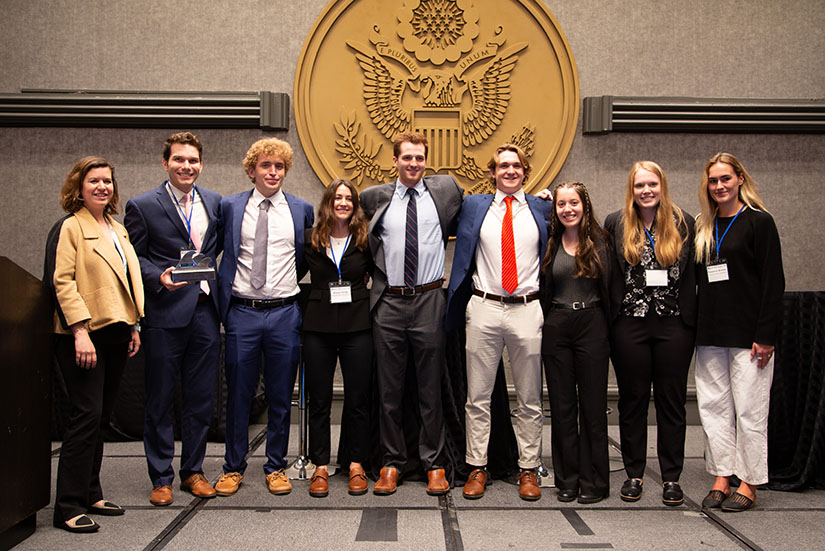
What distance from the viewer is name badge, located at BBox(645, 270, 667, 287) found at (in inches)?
117

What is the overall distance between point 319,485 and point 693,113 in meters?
3.73

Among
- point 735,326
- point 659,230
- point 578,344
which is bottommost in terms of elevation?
point 578,344

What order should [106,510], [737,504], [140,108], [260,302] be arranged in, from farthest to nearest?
1. [140,108]
2. [260,302]
3. [737,504]
4. [106,510]

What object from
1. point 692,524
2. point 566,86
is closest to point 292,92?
point 566,86

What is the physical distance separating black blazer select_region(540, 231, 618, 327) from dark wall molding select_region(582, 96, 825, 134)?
194 cm

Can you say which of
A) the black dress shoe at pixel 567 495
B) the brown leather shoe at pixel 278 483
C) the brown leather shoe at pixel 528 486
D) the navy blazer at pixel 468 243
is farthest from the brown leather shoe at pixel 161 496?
the black dress shoe at pixel 567 495

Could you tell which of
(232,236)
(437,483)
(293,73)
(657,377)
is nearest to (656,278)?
(657,377)

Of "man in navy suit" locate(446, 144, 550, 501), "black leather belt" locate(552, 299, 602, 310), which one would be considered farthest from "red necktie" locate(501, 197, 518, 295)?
"black leather belt" locate(552, 299, 602, 310)

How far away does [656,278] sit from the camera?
2.98 meters

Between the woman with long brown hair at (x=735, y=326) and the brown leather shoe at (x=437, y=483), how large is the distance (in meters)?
1.23

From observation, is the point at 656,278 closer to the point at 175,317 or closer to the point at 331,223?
the point at 331,223

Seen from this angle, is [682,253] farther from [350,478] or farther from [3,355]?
[3,355]

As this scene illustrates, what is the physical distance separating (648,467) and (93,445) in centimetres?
290

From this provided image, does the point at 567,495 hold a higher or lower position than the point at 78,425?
lower
